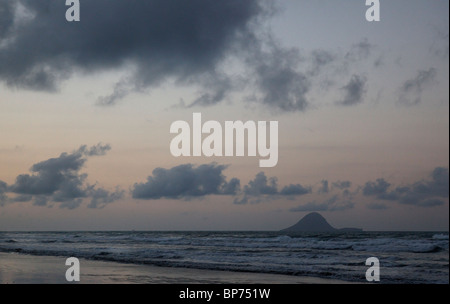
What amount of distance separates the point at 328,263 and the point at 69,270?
43.6ft

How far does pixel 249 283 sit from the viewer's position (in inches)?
633

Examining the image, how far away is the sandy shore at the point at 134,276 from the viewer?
53.2ft

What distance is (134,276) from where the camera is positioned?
58.1 feet

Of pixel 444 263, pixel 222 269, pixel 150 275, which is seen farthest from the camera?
pixel 444 263

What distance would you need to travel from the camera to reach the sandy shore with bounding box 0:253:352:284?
16203 millimetres
